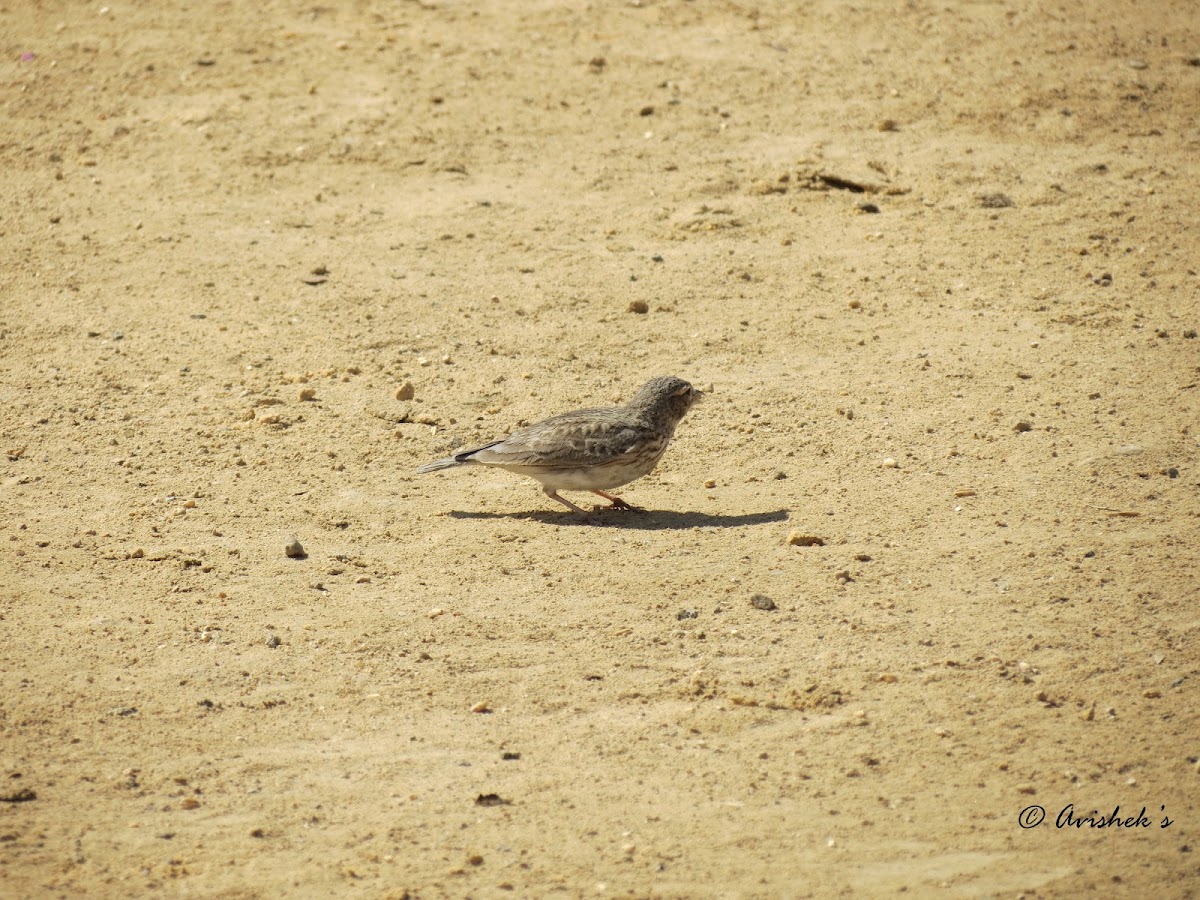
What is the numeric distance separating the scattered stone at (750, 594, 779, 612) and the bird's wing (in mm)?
1382

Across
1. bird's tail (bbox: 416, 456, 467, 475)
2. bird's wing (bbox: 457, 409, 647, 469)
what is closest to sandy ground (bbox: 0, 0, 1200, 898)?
bird's tail (bbox: 416, 456, 467, 475)

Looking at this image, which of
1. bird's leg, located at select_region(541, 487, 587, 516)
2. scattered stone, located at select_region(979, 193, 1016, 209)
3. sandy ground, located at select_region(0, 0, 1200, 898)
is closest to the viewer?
sandy ground, located at select_region(0, 0, 1200, 898)

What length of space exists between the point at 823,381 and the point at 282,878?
5.03 metres

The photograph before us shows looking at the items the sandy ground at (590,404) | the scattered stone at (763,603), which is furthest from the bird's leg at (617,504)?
the scattered stone at (763,603)

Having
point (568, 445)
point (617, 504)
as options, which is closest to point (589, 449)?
point (568, 445)

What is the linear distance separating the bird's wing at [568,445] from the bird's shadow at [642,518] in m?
0.30

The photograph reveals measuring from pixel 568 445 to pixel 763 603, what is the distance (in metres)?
1.59

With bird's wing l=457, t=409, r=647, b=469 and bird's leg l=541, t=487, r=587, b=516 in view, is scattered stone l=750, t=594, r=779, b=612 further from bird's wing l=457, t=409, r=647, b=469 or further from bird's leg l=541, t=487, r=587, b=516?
bird's leg l=541, t=487, r=587, b=516

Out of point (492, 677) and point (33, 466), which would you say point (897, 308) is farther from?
point (33, 466)

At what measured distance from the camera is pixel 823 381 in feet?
28.7

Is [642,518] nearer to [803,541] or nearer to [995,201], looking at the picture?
[803,541]

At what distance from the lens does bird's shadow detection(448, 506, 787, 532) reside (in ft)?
23.8

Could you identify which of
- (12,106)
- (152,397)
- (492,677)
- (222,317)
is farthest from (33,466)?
(12,106)

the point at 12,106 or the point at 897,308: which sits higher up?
the point at 12,106
